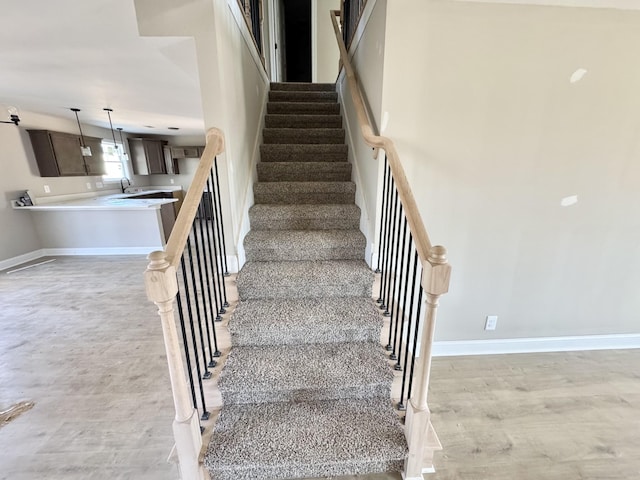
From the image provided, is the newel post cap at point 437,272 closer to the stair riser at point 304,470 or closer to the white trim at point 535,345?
the stair riser at point 304,470

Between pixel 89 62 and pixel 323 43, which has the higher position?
pixel 323 43

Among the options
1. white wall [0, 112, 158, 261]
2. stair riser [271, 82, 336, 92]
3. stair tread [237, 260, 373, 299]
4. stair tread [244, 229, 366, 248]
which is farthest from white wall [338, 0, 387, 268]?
white wall [0, 112, 158, 261]

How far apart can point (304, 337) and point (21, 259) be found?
5.32m

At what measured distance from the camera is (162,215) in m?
4.71

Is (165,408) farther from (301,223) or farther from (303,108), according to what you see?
(303,108)

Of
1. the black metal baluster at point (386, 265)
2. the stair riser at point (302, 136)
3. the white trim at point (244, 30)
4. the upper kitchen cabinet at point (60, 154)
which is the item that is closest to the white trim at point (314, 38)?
the white trim at point (244, 30)

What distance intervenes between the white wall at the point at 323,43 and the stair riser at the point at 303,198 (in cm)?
410

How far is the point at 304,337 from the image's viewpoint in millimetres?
1604

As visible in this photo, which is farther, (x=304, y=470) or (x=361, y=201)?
(x=361, y=201)

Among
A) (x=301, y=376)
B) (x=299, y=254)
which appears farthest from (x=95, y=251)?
(x=301, y=376)

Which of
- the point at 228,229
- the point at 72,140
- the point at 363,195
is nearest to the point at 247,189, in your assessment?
the point at 228,229

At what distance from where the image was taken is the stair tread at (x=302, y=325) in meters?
1.57

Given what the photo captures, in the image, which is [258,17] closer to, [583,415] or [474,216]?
[474,216]

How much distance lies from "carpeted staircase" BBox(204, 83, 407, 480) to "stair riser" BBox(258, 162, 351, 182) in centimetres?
18
